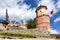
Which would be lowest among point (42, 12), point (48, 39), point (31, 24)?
point (48, 39)

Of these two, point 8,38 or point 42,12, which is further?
point 42,12

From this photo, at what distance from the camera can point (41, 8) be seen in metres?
39.1

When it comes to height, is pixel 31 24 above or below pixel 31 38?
above

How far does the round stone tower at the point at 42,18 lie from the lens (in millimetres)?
37406

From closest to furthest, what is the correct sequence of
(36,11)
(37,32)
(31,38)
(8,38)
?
(8,38) < (31,38) < (37,32) < (36,11)

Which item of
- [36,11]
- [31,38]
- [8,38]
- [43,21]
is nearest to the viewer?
[8,38]

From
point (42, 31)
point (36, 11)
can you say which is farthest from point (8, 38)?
point (36, 11)

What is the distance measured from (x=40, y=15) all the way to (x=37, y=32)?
37.2 feet

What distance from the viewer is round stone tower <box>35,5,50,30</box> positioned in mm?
37406

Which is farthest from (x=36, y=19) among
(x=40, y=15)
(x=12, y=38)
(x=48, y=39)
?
(x=12, y=38)

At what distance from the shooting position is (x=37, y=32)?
28.0 m

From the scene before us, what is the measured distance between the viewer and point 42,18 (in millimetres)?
37781

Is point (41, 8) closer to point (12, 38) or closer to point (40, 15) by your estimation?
point (40, 15)

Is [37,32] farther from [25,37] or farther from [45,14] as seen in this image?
[45,14]
